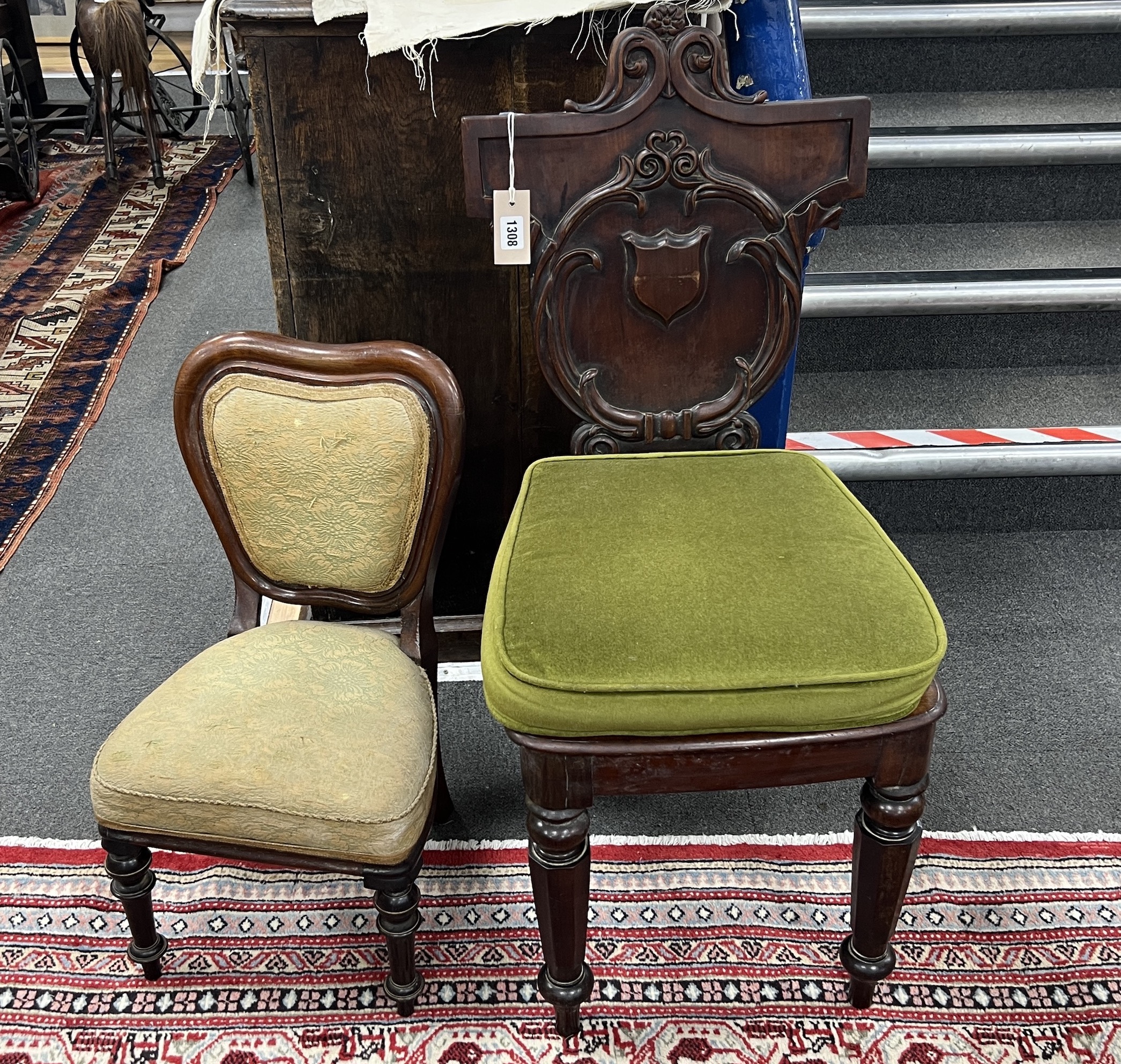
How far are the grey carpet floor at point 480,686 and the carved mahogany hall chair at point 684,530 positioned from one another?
40cm

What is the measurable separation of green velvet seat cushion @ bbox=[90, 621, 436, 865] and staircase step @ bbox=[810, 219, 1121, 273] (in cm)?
146

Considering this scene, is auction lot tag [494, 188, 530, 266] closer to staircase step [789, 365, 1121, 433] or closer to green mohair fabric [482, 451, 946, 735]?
green mohair fabric [482, 451, 946, 735]

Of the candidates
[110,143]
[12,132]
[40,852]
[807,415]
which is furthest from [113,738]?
[110,143]

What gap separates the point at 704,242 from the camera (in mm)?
→ 1393

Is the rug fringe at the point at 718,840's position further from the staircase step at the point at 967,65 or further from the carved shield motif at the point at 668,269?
the staircase step at the point at 967,65

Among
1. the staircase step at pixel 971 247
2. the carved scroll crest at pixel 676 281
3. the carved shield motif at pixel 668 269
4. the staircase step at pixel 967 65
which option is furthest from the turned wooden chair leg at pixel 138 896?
the staircase step at pixel 967 65

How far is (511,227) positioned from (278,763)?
0.72m

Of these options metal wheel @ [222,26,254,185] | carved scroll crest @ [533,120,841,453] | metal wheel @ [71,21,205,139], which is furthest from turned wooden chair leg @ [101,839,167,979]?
metal wheel @ [71,21,205,139]

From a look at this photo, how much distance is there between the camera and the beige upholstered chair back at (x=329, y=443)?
4.45 ft

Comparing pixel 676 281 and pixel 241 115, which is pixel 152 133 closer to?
pixel 241 115

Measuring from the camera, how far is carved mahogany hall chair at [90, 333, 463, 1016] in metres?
1.20

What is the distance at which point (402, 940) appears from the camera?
1.27m

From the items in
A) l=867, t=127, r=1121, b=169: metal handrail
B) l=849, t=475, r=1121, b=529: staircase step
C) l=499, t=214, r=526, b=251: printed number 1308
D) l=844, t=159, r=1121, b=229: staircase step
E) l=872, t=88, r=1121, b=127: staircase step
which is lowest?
l=849, t=475, r=1121, b=529: staircase step

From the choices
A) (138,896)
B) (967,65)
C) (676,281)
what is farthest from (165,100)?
(138,896)
